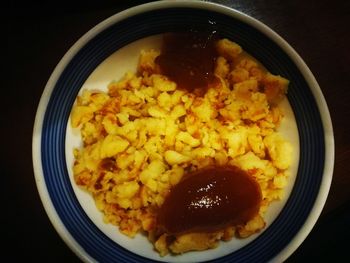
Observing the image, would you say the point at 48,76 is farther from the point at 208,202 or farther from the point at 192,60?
the point at 208,202

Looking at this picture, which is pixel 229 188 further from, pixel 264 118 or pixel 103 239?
pixel 103 239

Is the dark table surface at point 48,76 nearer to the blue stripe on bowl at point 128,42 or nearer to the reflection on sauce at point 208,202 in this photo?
the blue stripe on bowl at point 128,42

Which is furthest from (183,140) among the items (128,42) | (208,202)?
(128,42)

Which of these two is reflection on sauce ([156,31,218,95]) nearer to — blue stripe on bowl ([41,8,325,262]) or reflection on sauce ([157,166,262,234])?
blue stripe on bowl ([41,8,325,262])

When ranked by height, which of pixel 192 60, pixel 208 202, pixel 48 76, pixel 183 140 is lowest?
pixel 208 202

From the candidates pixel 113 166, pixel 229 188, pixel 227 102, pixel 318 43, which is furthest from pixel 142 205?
pixel 318 43

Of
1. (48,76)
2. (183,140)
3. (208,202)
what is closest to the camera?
(208,202)
